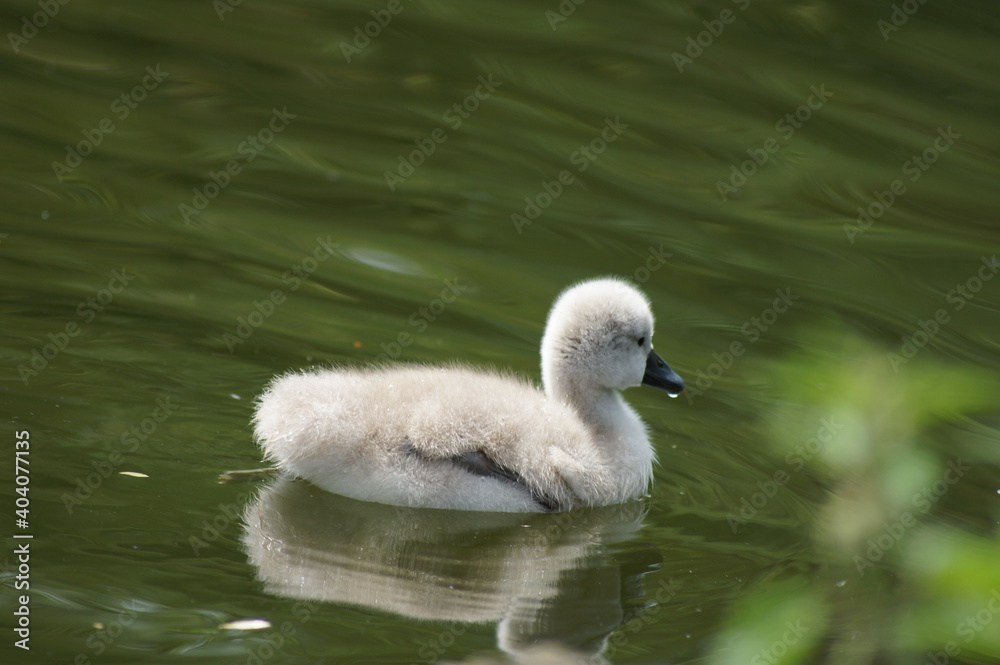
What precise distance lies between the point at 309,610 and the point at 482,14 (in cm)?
620

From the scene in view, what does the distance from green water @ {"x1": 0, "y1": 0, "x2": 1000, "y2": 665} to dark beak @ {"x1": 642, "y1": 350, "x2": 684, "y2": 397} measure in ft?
0.90

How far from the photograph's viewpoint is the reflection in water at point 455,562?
12.2 ft

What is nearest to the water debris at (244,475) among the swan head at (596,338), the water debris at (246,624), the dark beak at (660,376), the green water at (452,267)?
the green water at (452,267)

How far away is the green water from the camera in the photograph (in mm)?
3799

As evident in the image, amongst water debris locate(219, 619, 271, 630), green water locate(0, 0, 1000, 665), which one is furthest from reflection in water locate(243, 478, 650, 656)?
water debris locate(219, 619, 271, 630)

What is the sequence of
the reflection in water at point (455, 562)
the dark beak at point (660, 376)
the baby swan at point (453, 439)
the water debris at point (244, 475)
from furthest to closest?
1. the dark beak at point (660, 376)
2. the water debris at point (244, 475)
3. the baby swan at point (453, 439)
4. the reflection in water at point (455, 562)

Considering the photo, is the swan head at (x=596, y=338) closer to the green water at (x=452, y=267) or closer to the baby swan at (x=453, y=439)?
the baby swan at (x=453, y=439)

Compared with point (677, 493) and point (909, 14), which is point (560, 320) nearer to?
point (677, 493)

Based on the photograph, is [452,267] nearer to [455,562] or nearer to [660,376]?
[660,376]

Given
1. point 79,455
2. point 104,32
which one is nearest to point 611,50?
point 104,32

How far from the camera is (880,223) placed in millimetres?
7238

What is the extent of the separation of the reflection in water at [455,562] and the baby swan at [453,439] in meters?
0.08

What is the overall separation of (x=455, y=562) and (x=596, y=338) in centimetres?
115

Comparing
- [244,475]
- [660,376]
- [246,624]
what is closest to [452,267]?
[660,376]
